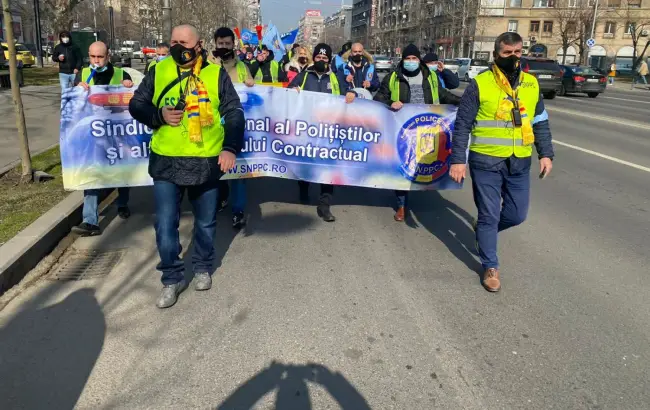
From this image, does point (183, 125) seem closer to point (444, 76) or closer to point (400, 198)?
point (400, 198)

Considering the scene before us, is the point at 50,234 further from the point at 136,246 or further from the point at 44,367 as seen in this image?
the point at 44,367

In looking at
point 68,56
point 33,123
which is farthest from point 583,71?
point 33,123

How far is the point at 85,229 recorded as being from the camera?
5.57 metres

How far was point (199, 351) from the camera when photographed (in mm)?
3477

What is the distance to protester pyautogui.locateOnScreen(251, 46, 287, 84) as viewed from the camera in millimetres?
7738

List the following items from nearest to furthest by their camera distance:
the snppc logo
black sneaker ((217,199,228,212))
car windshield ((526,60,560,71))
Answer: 1. the snppc logo
2. black sneaker ((217,199,228,212))
3. car windshield ((526,60,560,71))

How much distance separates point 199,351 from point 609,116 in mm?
17262

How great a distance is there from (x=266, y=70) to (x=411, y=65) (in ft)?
8.27

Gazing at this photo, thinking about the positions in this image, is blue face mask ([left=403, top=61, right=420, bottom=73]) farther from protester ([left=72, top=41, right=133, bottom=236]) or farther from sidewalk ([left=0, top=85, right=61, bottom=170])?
sidewalk ([left=0, top=85, right=61, bottom=170])

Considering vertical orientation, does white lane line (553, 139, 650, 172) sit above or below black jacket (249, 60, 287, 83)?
below

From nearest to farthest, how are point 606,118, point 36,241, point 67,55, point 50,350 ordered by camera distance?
1. point 50,350
2. point 36,241
3. point 67,55
4. point 606,118

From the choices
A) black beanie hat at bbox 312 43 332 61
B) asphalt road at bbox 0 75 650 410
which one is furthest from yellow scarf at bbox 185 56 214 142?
black beanie hat at bbox 312 43 332 61

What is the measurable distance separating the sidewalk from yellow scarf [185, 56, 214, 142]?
507cm

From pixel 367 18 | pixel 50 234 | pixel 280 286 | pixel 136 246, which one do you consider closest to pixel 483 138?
pixel 280 286
